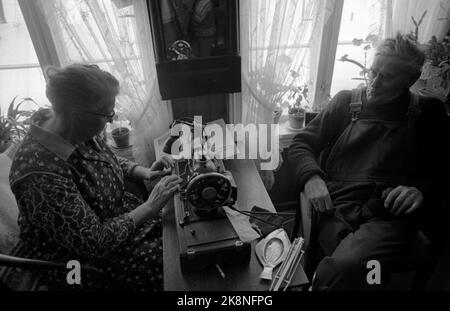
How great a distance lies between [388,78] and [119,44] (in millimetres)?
1328

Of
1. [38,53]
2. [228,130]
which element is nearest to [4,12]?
[38,53]

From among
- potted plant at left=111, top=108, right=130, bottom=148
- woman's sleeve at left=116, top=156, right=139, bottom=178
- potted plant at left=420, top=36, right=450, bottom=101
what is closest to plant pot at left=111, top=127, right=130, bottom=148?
potted plant at left=111, top=108, right=130, bottom=148

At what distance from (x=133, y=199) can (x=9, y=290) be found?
577 millimetres

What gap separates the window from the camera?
165cm

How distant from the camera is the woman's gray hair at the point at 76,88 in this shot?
3.43ft

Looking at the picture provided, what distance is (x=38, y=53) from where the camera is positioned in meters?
1.71

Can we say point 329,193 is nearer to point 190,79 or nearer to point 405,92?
point 405,92

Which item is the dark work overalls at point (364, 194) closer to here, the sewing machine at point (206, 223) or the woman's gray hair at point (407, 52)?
the woman's gray hair at point (407, 52)

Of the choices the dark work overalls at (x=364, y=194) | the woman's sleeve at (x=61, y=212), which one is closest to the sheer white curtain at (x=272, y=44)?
the dark work overalls at (x=364, y=194)

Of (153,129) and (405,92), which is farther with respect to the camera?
(153,129)

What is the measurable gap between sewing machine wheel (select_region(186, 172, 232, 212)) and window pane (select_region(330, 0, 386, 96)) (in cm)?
132

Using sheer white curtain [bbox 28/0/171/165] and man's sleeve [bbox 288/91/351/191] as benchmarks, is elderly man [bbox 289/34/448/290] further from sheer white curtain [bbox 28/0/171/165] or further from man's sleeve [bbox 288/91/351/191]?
sheer white curtain [bbox 28/0/171/165]

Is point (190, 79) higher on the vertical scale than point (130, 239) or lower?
higher

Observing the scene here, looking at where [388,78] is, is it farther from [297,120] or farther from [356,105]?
[297,120]
